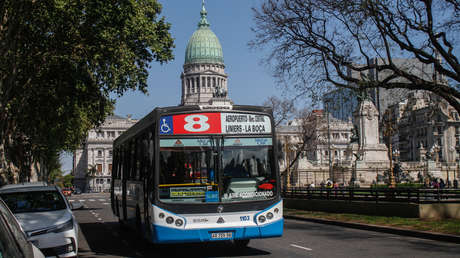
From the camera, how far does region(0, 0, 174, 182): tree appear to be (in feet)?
70.0

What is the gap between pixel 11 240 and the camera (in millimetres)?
3908

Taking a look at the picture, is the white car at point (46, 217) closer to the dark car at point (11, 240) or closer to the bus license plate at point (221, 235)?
the bus license plate at point (221, 235)

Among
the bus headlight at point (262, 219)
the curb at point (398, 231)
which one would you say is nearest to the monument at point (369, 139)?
the curb at point (398, 231)

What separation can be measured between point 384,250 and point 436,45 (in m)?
8.52

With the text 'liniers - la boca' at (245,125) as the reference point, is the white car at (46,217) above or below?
below

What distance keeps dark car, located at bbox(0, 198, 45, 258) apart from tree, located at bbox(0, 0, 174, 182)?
1690cm

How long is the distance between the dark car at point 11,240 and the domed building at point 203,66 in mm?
142897

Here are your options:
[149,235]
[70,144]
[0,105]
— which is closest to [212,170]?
[149,235]

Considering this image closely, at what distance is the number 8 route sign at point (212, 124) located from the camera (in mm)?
12141

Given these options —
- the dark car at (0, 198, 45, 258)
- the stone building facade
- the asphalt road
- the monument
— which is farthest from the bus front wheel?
the stone building facade

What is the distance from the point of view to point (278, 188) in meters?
12.1

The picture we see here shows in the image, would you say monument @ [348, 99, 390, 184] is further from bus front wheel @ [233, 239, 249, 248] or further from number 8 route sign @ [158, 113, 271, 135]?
number 8 route sign @ [158, 113, 271, 135]

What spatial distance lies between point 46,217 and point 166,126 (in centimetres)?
307

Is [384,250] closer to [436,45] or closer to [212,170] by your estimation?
[212,170]
